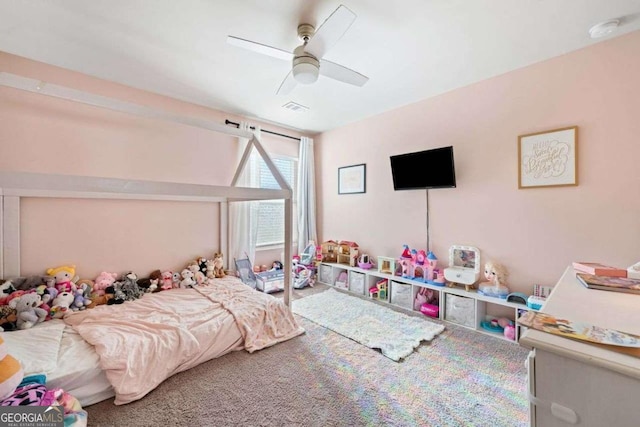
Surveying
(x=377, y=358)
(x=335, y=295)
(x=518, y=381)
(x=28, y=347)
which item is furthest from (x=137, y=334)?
(x=518, y=381)

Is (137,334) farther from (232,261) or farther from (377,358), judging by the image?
(377,358)

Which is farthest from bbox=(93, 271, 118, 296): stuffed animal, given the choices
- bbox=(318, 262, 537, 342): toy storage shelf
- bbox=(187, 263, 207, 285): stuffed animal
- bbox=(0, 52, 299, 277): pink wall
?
bbox=(318, 262, 537, 342): toy storage shelf

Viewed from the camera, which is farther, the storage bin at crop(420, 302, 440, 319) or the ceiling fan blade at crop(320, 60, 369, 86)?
the storage bin at crop(420, 302, 440, 319)

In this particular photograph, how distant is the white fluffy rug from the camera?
7.14 ft

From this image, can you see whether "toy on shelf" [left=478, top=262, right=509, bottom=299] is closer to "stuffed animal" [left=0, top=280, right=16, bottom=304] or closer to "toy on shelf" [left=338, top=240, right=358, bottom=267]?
"toy on shelf" [left=338, top=240, right=358, bottom=267]

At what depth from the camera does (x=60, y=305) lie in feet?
6.78

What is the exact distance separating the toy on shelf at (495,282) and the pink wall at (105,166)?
10.3ft

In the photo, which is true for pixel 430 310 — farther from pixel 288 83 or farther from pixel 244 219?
pixel 288 83

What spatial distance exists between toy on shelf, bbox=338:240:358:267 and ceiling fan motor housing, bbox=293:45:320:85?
8.02 feet

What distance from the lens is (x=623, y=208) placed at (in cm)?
193

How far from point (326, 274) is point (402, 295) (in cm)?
125

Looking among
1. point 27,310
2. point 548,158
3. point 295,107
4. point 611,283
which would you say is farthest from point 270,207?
point 611,283

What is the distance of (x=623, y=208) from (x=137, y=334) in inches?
149

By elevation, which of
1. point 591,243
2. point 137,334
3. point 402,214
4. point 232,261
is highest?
point 402,214
